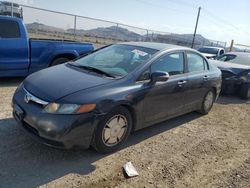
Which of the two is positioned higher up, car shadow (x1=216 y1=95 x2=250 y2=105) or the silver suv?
the silver suv

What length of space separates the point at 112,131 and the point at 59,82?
1018 mm

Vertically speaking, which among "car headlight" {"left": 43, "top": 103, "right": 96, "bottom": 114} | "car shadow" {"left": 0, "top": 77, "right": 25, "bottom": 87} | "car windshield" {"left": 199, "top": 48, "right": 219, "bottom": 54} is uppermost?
"car windshield" {"left": 199, "top": 48, "right": 219, "bottom": 54}

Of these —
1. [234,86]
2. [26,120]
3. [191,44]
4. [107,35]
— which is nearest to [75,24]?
[107,35]

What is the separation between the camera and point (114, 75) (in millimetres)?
4312

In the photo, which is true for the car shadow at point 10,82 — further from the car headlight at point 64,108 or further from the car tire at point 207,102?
the car tire at point 207,102

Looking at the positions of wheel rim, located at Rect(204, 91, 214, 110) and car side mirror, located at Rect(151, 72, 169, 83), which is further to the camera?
wheel rim, located at Rect(204, 91, 214, 110)

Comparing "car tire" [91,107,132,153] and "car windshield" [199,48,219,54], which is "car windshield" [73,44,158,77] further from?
"car windshield" [199,48,219,54]

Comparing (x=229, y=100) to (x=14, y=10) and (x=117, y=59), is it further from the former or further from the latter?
(x=14, y=10)

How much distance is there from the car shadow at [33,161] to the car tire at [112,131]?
0.60ft

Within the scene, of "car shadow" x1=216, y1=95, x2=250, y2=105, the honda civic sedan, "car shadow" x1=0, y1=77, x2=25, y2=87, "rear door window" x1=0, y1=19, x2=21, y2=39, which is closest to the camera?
the honda civic sedan

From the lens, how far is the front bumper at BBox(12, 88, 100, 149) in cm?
347

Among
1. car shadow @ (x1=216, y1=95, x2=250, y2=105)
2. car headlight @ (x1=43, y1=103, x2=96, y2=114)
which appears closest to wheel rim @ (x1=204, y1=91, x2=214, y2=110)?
car shadow @ (x1=216, y1=95, x2=250, y2=105)

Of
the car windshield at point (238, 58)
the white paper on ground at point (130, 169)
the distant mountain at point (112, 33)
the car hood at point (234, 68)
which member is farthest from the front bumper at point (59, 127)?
the distant mountain at point (112, 33)

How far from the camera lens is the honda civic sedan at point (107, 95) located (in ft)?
11.6
